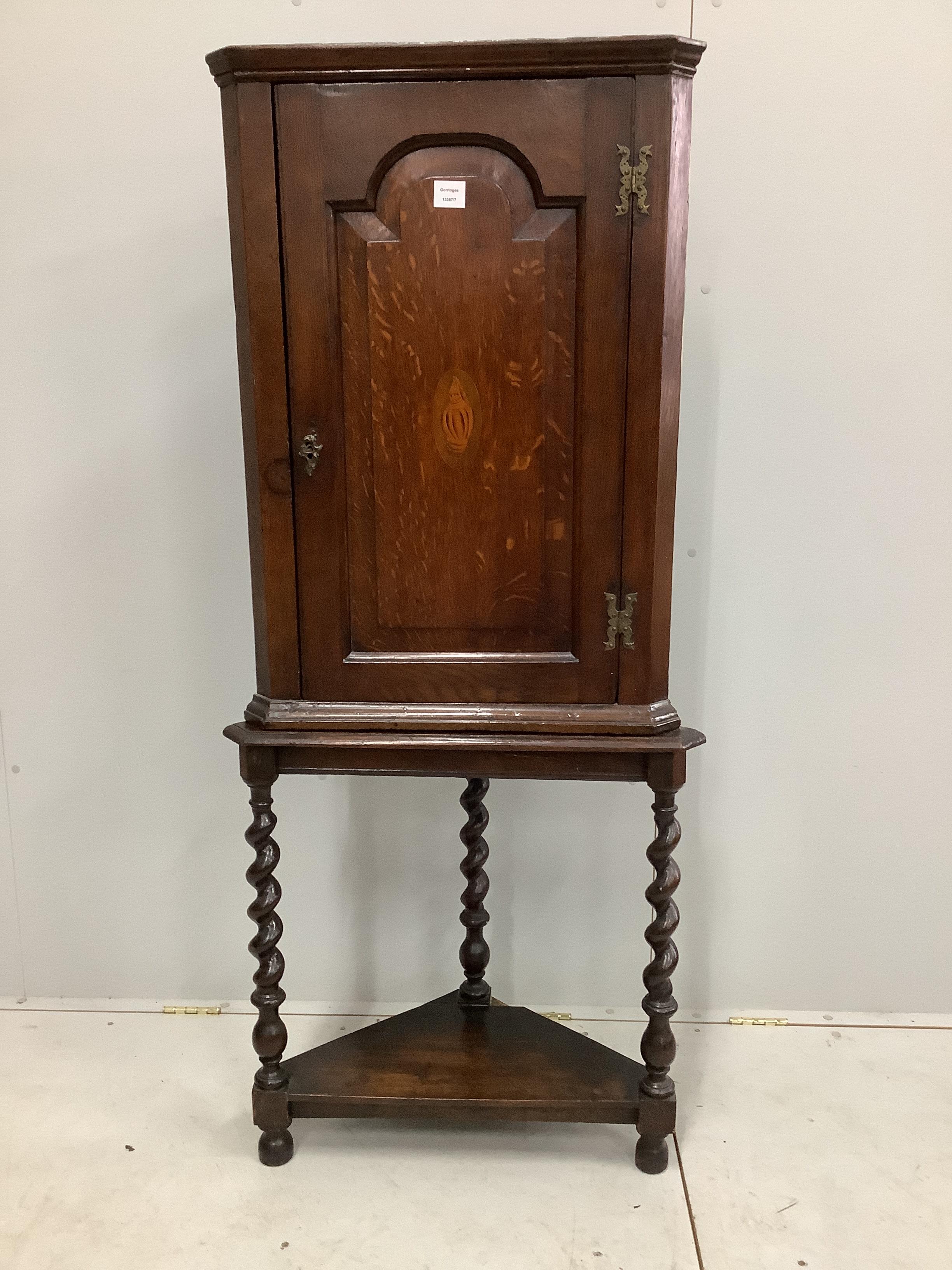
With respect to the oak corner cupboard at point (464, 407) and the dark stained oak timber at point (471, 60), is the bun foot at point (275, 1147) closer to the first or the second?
the oak corner cupboard at point (464, 407)

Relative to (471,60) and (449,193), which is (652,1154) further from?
(471,60)

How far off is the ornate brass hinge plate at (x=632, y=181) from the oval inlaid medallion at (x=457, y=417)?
1.06ft

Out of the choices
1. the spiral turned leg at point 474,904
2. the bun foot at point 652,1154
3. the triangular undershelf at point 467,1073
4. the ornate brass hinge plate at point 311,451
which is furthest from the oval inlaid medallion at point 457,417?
the bun foot at point 652,1154

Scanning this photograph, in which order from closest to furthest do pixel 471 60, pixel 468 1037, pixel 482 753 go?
pixel 471 60 < pixel 482 753 < pixel 468 1037

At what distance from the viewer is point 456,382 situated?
1.46m

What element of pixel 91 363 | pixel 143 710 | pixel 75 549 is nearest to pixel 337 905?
pixel 143 710

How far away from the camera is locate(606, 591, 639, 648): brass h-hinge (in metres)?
→ 1.51

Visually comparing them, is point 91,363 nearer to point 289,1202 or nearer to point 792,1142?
point 289,1202

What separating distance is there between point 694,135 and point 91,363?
1.26 m

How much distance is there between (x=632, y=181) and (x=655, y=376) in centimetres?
27

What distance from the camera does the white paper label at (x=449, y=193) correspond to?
140 centimetres

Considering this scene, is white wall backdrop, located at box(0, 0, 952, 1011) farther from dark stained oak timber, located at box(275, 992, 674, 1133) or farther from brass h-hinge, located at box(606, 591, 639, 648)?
brass h-hinge, located at box(606, 591, 639, 648)

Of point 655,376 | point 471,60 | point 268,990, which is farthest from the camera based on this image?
point 268,990

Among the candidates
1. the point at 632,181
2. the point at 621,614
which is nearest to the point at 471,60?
the point at 632,181
